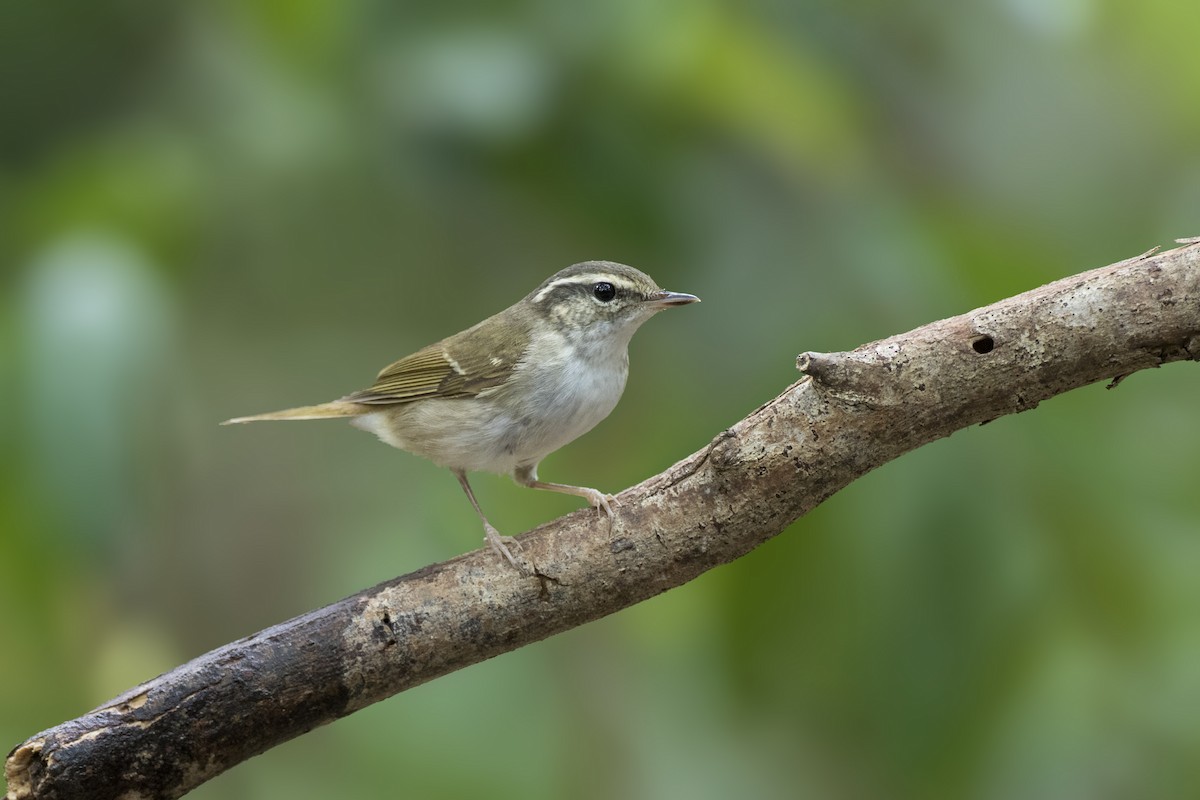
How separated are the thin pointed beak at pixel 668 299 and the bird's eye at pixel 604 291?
9 centimetres

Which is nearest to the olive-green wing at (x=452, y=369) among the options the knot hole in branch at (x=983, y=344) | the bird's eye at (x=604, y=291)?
the bird's eye at (x=604, y=291)

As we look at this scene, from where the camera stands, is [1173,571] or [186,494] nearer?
[1173,571]

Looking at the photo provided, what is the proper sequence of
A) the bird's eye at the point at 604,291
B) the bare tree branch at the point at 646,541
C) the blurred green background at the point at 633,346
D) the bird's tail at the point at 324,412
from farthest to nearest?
1. the bird's tail at the point at 324,412
2. the bird's eye at the point at 604,291
3. the blurred green background at the point at 633,346
4. the bare tree branch at the point at 646,541

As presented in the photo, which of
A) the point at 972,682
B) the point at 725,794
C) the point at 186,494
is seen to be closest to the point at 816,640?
the point at 972,682

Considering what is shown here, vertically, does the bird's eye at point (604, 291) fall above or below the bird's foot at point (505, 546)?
above

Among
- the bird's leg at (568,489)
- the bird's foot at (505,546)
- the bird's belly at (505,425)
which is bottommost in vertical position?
the bird's foot at (505,546)

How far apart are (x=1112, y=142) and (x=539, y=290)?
209cm

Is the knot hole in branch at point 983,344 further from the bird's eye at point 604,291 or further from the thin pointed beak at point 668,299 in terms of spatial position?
the bird's eye at point 604,291

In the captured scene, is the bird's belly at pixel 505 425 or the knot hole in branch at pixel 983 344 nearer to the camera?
the knot hole in branch at pixel 983 344

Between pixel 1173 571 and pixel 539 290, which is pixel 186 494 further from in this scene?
pixel 1173 571

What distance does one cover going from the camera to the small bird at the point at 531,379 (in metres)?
2.79

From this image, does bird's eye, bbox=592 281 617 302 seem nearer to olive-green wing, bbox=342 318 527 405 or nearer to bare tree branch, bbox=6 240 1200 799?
olive-green wing, bbox=342 318 527 405

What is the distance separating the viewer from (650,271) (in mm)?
3232

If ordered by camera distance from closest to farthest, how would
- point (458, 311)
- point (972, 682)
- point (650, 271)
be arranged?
point (972, 682), point (650, 271), point (458, 311)
